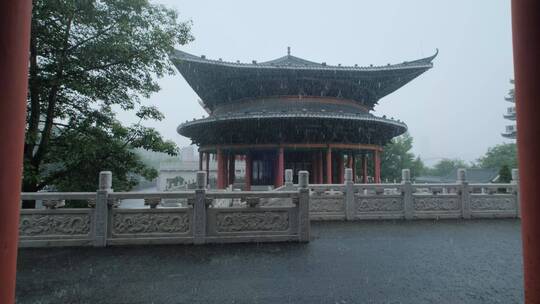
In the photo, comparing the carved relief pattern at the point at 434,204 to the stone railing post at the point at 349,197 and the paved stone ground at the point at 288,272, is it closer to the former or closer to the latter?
the stone railing post at the point at 349,197

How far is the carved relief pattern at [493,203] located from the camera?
867cm

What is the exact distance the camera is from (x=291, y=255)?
16.2ft

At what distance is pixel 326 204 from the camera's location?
8.51m

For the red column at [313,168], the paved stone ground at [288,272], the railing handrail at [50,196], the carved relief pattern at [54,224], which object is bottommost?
the paved stone ground at [288,272]

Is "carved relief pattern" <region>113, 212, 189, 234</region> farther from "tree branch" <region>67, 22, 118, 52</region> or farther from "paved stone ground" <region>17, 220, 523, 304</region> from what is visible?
"tree branch" <region>67, 22, 118, 52</region>

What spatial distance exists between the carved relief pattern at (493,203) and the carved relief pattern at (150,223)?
9160 millimetres

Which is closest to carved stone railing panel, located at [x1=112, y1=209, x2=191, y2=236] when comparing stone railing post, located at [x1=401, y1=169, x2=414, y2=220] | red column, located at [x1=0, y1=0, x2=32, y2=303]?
red column, located at [x1=0, y1=0, x2=32, y2=303]

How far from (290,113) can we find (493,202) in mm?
8404

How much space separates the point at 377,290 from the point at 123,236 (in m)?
4.98

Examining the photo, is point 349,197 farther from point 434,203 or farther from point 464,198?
point 464,198

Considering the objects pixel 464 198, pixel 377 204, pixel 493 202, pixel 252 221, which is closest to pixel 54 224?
pixel 252 221

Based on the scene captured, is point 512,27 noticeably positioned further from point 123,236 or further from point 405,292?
point 123,236
